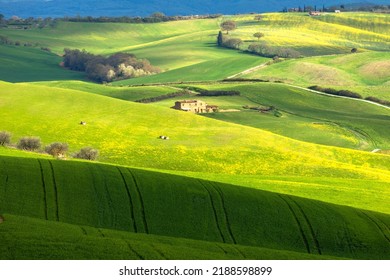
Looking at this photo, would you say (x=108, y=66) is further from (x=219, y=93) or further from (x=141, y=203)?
(x=141, y=203)

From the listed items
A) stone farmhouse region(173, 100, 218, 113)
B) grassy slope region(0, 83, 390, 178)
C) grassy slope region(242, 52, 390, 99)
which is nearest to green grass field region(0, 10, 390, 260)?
grassy slope region(0, 83, 390, 178)

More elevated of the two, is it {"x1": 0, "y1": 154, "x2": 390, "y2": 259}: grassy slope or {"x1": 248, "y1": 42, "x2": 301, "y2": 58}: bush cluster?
{"x1": 0, "y1": 154, "x2": 390, "y2": 259}: grassy slope

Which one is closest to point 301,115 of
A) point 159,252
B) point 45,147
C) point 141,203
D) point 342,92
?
point 342,92

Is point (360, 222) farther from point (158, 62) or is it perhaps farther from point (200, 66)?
point (158, 62)

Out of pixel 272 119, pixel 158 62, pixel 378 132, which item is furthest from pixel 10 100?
pixel 158 62

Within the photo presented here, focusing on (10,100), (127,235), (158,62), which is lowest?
(158,62)

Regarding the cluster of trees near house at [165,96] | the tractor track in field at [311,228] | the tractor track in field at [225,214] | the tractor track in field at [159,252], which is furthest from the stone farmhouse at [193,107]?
the tractor track in field at [159,252]

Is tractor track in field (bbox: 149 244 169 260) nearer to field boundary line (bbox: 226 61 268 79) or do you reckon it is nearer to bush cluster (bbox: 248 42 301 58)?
field boundary line (bbox: 226 61 268 79)
